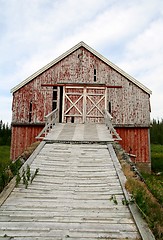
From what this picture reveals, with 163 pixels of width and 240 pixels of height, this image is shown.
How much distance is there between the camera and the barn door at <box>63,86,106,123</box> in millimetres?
16562

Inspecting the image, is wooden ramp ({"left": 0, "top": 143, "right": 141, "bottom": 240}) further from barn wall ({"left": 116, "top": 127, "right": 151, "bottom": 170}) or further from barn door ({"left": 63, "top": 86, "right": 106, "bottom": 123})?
barn wall ({"left": 116, "top": 127, "right": 151, "bottom": 170})

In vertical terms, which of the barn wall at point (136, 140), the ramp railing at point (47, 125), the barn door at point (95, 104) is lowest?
the barn wall at point (136, 140)

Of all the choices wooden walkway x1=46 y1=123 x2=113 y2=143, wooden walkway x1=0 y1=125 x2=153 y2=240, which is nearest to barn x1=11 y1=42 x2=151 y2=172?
wooden walkway x1=46 y1=123 x2=113 y2=143

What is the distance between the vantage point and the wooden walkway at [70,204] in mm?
4379

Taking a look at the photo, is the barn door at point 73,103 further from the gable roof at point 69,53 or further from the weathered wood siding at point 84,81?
the gable roof at point 69,53

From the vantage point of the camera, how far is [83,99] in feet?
54.0

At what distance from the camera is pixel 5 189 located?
608cm

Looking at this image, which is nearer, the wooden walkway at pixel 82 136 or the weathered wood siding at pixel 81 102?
the wooden walkway at pixel 82 136

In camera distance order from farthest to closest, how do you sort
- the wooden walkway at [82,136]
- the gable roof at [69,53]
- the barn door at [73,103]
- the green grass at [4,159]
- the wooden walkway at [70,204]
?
the gable roof at [69,53], the barn door at [73,103], the wooden walkway at [82,136], the green grass at [4,159], the wooden walkway at [70,204]

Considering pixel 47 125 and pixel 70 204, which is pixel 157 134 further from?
pixel 70 204

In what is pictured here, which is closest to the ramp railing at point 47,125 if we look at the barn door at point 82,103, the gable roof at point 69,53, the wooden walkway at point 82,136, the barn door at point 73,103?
the wooden walkway at point 82,136

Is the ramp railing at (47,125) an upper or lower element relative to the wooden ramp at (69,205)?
upper

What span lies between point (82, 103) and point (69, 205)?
39.8ft

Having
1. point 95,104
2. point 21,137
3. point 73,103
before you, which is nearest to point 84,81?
point 73,103
